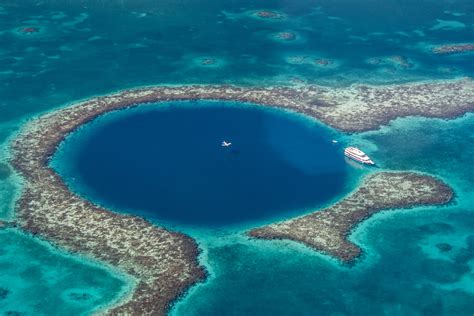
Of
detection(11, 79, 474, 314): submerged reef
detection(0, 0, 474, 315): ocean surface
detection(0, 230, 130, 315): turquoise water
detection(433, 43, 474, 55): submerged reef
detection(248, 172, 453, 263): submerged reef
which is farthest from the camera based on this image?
detection(433, 43, 474, 55): submerged reef

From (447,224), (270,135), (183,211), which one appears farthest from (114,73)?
(447,224)

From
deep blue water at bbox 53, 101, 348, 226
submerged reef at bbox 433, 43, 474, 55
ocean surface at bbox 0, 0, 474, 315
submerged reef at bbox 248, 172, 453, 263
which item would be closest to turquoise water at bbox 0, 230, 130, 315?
ocean surface at bbox 0, 0, 474, 315

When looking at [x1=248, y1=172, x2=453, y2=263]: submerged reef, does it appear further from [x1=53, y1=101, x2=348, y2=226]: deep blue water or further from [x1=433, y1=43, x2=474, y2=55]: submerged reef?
[x1=433, y1=43, x2=474, y2=55]: submerged reef

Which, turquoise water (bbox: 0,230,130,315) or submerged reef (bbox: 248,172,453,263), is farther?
submerged reef (bbox: 248,172,453,263)

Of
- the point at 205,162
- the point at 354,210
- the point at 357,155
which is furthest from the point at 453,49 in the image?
the point at 205,162

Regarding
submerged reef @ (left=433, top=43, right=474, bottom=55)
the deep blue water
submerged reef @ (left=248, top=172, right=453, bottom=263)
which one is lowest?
submerged reef @ (left=248, top=172, right=453, bottom=263)

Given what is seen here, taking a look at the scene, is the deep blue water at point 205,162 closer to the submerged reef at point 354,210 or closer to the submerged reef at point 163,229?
the submerged reef at point 163,229
